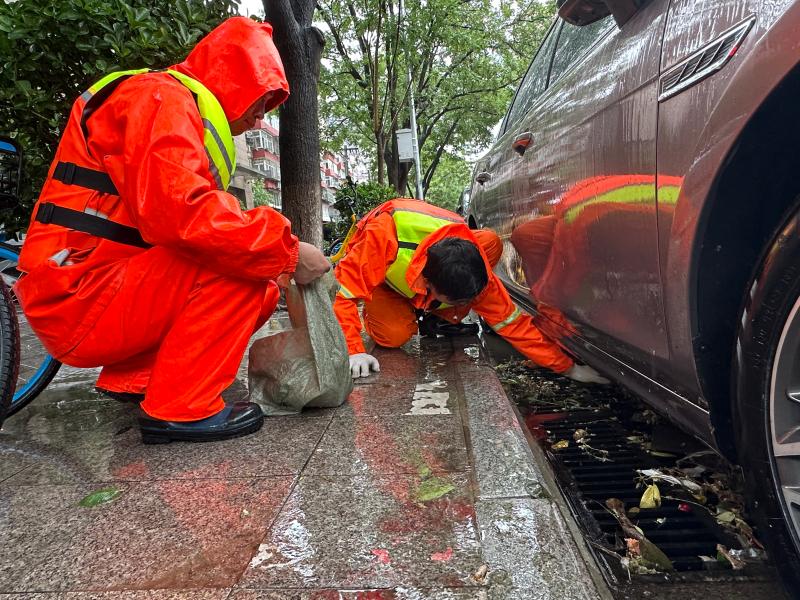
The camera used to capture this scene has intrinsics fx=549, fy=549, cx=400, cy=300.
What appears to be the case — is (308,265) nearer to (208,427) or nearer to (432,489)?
(208,427)

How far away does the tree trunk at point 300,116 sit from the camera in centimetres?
524

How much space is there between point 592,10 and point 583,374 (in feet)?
5.39

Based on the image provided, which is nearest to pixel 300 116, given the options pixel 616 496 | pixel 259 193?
pixel 616 496

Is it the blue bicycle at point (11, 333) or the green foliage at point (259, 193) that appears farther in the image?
the green foliage at point (259, 193)

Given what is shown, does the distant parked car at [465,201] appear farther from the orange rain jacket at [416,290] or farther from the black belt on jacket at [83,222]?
the black belt on jacket at [83,222]

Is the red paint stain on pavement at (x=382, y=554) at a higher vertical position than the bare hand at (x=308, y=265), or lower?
lower

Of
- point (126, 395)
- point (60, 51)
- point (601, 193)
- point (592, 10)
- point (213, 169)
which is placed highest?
point (60, 51)

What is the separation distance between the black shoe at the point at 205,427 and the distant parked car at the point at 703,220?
1.29 meters

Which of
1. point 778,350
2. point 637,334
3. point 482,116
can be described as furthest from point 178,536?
point 482,116

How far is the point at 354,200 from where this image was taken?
9141 millimetres

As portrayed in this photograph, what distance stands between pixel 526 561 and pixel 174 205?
1377 mm

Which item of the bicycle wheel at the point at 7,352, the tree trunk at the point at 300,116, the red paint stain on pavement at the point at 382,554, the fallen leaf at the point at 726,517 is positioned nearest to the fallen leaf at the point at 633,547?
the fallen leaf at the point at 726,517

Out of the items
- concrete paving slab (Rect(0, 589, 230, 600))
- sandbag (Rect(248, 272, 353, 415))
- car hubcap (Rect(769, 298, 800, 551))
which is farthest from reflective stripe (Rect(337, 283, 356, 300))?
car hubcap (Rect(769, 298, 800, 551))

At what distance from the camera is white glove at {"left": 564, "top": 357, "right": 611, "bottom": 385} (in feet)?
8.69
